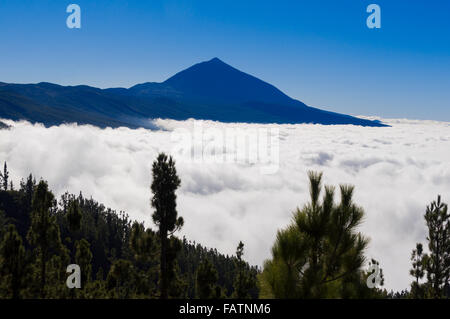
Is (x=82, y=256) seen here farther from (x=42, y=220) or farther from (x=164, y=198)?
(x=164, y=198)

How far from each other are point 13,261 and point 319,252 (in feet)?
95.3

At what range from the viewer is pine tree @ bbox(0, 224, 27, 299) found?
1101 inches

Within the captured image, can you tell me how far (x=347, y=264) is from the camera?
10.6 meters

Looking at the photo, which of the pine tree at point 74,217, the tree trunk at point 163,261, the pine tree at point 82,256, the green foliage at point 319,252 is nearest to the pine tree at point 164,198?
the tree trunk at point 163,261

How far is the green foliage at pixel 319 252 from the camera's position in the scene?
385 inches

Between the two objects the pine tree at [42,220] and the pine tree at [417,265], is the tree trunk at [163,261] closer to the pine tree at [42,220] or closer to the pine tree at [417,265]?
the pine tree at [42,220]

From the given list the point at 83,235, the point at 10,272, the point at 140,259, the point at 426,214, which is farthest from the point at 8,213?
the point at 426,214

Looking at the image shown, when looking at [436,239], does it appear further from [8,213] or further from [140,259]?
[8,213]

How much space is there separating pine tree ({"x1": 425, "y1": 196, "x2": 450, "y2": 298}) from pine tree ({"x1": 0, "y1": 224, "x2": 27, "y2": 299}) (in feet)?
128

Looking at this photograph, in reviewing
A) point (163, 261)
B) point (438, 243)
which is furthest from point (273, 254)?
point (438, 243)

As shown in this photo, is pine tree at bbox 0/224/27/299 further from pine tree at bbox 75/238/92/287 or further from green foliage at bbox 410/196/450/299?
green foliage at bbox 410/196/450/299

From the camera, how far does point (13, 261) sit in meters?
28.2

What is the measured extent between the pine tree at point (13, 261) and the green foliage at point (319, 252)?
27376 mm
